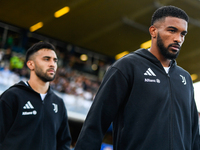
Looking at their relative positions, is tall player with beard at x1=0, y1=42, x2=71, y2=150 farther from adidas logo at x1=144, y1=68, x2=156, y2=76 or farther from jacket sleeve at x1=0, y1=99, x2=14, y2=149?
adidas logo at x1=144, y1=68, x2=156, y2=76

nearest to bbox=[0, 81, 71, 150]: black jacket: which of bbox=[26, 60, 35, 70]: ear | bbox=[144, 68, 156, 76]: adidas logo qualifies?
bbox=[26, 60, 35, 70]: ear

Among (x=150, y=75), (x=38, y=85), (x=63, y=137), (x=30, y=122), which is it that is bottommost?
(x=63, y=137)

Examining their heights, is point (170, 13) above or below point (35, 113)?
above

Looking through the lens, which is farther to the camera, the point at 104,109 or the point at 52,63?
the point at 52,63

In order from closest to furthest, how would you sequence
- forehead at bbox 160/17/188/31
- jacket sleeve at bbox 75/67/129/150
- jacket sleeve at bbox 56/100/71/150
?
jacket sleeve at bbox 75/67/129/150, forehead at bbox 160/17/188/31, jacket sleeve at bbox 56/100/71/150

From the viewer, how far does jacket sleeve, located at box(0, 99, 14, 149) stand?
385 cm

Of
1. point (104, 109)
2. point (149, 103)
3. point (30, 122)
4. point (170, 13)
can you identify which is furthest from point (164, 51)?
point (30, 122)

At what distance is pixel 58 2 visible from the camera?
54.7ft

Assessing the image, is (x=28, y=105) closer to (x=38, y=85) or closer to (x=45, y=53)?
(x=38, y=85)

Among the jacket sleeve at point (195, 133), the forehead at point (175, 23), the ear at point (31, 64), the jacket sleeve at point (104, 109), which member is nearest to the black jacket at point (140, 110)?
the jacket sleeve at point (104, 109)

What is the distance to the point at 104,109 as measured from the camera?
7.97ft

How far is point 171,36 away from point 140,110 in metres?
0.67

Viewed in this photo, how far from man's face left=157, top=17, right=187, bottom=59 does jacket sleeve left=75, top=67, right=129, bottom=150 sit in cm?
45

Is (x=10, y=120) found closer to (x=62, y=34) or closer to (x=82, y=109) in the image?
(x=82, y=109)
